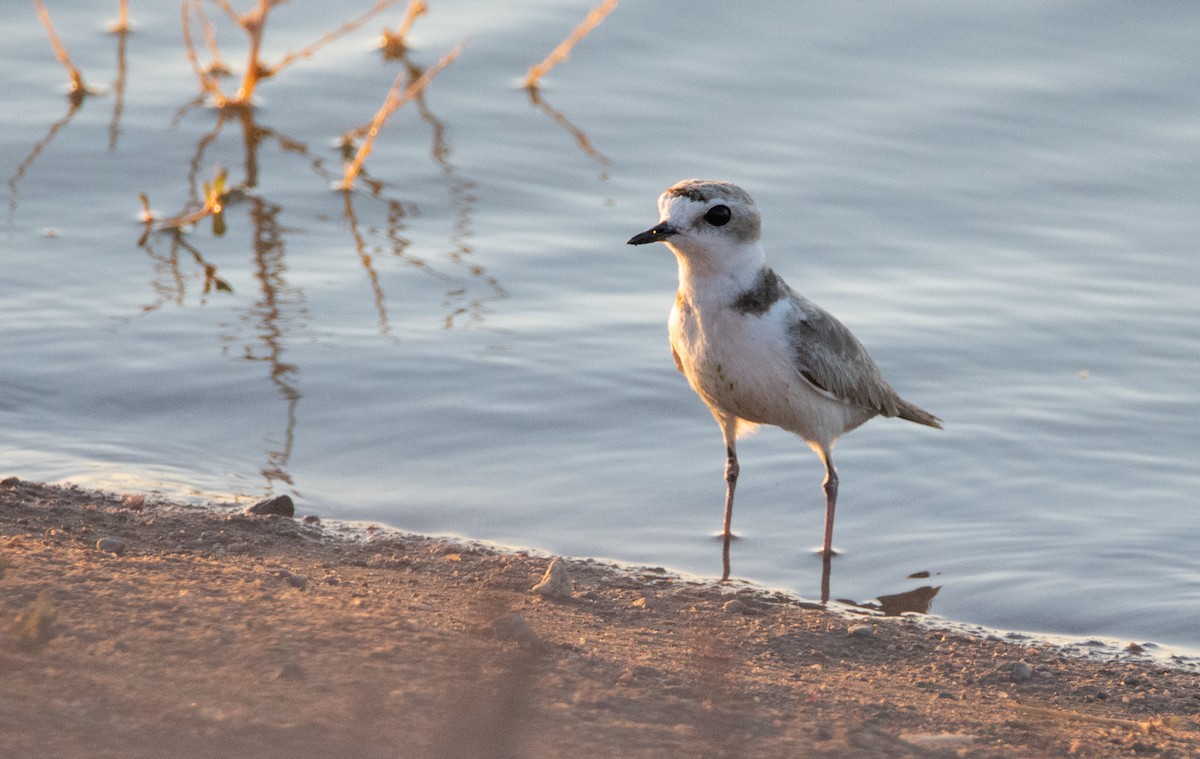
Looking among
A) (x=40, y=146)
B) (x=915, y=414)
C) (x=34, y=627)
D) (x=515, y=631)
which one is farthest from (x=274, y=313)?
(x=34, y=627)

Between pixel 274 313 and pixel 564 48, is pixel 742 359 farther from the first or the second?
pixel 564 48

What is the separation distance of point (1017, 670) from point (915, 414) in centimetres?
242

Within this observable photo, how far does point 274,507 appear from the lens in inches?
289

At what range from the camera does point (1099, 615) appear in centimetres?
732

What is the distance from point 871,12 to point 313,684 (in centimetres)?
1052

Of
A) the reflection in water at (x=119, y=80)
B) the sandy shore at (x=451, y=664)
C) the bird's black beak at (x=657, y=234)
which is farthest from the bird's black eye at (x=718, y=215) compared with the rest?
the reflection in water at (x=119, y=80)

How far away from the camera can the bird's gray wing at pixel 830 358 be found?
299 inches

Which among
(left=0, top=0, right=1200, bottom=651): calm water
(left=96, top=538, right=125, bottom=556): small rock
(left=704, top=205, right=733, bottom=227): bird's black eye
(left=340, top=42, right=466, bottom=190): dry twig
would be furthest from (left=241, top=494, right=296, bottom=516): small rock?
(left=340, top=42, right=466, bottom=190): dry twig

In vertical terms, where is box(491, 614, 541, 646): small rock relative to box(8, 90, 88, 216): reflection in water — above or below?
below

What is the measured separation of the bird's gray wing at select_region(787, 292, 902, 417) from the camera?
7.60m

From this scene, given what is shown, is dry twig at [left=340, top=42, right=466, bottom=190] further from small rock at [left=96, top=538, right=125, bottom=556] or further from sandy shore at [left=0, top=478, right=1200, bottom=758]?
small rock at [left=96, top=538, right=125, bottom=556]

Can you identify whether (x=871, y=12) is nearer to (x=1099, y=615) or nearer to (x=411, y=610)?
(x=1099, y=615)

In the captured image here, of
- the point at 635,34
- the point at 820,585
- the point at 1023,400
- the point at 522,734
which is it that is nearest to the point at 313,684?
the point at 522,734

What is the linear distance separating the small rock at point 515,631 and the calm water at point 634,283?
2.19 meters
